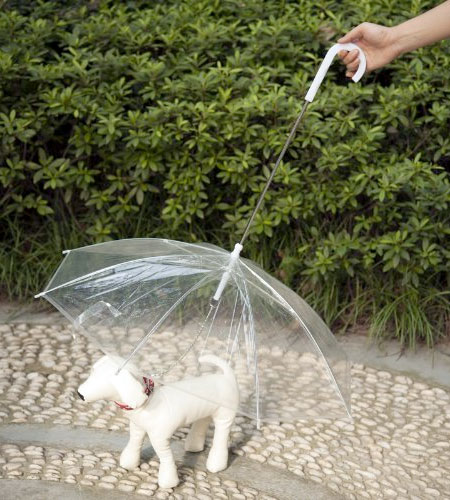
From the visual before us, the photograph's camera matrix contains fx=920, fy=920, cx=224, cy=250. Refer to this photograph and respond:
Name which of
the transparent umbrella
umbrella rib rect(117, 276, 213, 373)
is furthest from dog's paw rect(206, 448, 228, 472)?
umbrella rib rect(117, 276, 213, 373)

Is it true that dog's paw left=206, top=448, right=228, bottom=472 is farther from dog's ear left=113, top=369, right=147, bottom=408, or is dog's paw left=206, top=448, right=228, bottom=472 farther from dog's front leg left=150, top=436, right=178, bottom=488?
dog's ear left=113, top=369, right=147, bottom=408

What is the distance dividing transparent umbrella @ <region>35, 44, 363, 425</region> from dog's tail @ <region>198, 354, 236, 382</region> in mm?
18

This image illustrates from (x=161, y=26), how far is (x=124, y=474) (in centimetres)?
302

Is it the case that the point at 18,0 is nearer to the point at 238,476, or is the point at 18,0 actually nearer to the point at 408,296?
the point at 408,296

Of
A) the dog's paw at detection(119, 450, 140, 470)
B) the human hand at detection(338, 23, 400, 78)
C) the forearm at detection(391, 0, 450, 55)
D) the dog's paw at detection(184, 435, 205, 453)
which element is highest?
the forearm at detection(391, 0, 450, 55)

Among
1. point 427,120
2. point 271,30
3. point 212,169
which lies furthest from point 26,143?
point 427,120

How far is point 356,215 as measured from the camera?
5160mm

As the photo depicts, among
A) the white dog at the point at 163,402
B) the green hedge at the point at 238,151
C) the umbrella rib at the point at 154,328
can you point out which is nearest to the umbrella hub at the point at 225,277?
the umbrella rib at the point at 154,328

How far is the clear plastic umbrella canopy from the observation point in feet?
10.4

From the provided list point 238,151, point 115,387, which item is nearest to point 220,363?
point 115,387

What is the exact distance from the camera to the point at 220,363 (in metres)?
3.25

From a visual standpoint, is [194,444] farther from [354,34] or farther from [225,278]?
[354,34]

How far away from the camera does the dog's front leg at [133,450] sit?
3449mm

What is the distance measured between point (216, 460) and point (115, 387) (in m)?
0.60
